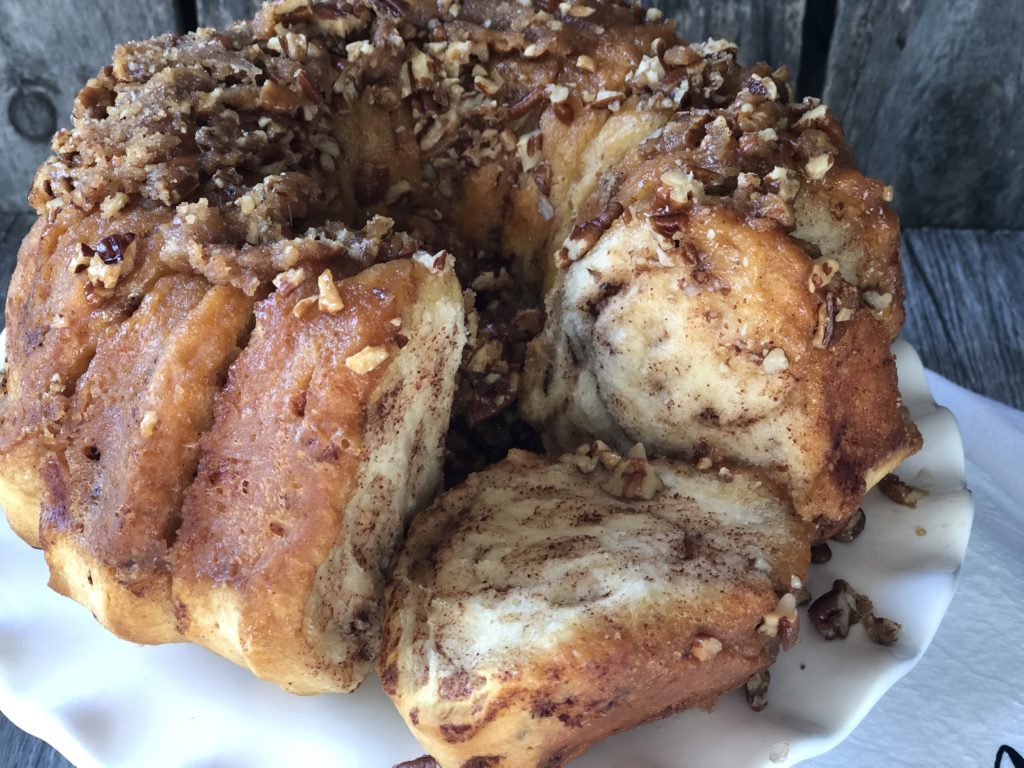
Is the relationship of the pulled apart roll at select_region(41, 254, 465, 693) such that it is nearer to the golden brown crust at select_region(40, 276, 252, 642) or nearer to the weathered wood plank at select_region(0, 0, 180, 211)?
the golden brown crust at select_region(40, 276, 252, 642)

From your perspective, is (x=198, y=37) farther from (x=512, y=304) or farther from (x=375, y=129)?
(x=512, y=304)

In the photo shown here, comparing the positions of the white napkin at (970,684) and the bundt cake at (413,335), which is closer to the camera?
the bundt cake at (413,335)

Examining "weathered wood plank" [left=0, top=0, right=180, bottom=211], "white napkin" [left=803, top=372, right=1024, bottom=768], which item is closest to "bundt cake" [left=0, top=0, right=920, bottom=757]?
"white napkin" [left=803, top=372, right=1024, bottom=768]

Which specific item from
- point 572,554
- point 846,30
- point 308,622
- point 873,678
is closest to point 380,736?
point 308,622

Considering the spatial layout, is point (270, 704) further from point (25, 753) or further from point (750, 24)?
point (750, 24)

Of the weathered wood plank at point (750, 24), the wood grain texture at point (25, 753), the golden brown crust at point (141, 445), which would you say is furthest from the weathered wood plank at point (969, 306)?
the wood grain texture at point (25, 753)

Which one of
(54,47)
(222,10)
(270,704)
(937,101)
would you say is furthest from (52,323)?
(937,101)

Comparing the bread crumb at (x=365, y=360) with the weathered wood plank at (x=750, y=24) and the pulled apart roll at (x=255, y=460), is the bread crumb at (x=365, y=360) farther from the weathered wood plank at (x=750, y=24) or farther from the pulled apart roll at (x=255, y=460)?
the weathered wood plank at (x=750, y=24)
